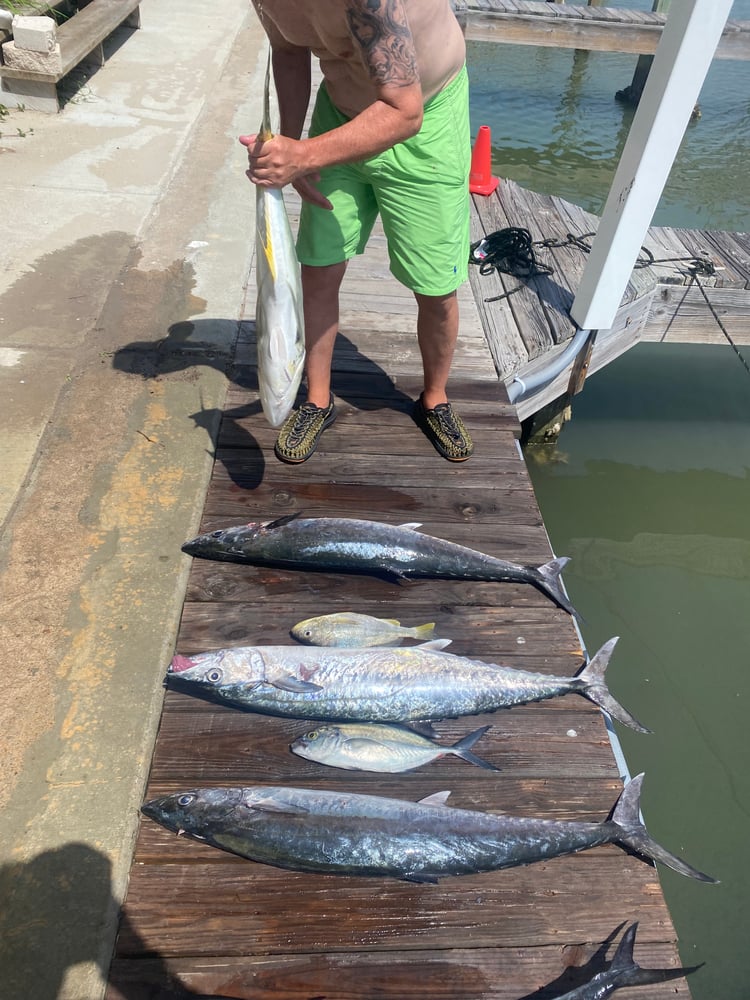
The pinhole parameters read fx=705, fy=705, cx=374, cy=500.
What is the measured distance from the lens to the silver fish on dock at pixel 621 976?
1.86 metres

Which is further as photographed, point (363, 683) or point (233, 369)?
point (233, 369)

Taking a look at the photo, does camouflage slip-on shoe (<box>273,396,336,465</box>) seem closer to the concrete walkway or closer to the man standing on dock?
the man standing on dock

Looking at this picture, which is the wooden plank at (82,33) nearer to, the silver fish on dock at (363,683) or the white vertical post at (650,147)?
the white vertical post at (650,147)

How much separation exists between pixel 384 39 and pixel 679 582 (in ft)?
12.5

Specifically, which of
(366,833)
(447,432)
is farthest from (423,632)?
(447,432)

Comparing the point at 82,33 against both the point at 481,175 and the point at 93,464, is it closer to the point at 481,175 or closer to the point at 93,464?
the point at 481,175

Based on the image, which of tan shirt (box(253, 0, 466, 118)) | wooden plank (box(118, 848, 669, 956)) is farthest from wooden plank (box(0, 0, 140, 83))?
wooden plank (box(118, 848, 669, 956))

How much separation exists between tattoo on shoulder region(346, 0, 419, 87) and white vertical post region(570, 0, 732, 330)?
5.49ft

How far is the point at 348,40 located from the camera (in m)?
2.39

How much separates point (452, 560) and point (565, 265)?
3096 millimetres

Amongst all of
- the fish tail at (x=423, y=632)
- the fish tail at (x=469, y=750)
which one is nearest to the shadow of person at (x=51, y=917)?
the fish tail at (x=469, y=750)

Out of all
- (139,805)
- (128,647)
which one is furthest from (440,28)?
(139,805)

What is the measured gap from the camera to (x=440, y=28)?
2609mm

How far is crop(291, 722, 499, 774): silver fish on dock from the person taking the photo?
2260 millimetres
